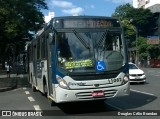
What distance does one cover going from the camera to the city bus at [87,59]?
39.8 ft

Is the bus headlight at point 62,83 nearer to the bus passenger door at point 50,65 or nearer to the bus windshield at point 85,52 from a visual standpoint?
the bus windshield at point 85,52

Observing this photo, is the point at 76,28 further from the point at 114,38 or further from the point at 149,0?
the point at 149,0

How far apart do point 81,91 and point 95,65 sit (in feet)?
3.02

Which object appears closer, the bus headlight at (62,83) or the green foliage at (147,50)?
the bus headlight at (62,83)

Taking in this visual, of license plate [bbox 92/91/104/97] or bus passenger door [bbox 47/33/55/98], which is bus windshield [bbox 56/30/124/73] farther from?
license plate [bbox 92/91/104/97]

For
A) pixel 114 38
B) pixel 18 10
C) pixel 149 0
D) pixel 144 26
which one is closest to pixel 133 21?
pixel 144 26

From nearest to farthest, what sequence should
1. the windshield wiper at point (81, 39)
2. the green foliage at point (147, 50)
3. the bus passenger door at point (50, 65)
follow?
the windshield wiper at point (81, 39) < the bus passenger door at point (50, 65) < the green foliage at point (147, 50)

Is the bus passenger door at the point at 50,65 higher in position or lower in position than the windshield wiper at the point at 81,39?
lower

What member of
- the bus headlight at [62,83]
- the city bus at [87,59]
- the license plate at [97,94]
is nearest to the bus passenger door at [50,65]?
the city bus at [87,59]

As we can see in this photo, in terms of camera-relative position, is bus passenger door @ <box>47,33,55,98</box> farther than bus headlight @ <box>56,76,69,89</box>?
Yes

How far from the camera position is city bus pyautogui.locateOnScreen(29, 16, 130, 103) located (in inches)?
477

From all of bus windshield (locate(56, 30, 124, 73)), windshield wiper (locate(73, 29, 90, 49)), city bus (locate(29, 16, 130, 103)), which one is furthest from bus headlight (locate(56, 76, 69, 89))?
windshield wiper (locate(73, 29, 90, 49))

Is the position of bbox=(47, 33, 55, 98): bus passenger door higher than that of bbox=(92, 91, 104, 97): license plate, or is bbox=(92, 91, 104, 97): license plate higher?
bbox=(47, 33, 55, 98): bus passenger door

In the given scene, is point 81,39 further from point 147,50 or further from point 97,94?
point 147,50
